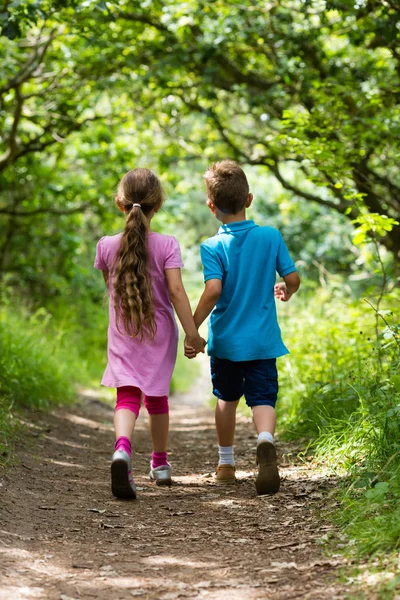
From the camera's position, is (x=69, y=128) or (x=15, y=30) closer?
(x=15, y=30)

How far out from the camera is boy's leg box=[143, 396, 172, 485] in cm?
426

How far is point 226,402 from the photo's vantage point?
4.23 meters

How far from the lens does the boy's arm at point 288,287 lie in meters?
4.11

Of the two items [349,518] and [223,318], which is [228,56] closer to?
[223,318]

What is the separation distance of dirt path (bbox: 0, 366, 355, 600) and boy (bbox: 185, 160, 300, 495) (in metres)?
0.51

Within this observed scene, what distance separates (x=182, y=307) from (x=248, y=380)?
0.57m

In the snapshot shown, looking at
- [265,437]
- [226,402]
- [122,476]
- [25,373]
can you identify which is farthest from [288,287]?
[25,373]

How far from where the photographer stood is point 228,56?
370 inches

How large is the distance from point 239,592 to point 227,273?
201 centimetres

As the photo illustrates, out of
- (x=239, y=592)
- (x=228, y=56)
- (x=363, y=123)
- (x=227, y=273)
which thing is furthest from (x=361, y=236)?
(x=228, y=56)

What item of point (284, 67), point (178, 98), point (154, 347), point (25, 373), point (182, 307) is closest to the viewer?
point (182, 307)

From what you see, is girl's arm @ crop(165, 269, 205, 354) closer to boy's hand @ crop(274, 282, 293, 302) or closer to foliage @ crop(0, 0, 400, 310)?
boy's hand @ crop(274, 282, 293, 302)

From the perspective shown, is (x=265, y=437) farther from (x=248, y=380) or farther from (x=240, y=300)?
(x=240, y=300)

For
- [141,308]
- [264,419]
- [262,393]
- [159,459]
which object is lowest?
[159,459]
